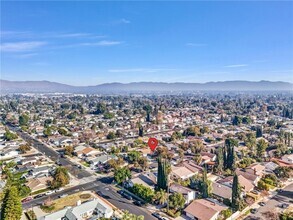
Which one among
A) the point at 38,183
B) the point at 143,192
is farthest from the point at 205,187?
the point at 38,183

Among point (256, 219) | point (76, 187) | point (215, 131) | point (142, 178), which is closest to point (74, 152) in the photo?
point (76, 187)

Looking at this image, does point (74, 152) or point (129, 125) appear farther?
point (129, 125)

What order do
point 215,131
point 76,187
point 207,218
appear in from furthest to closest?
point 215,131
point 76,187
point 207,218

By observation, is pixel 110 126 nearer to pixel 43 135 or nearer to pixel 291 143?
pixel 43 135

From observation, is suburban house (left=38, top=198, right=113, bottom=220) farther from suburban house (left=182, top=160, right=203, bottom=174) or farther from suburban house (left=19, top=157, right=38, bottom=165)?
suburban house (left=19, top=157, right=38, bottom=165)

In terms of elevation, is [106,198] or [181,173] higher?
[181,173]

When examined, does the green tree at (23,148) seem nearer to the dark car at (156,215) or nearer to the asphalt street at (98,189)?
the asphalt street at (98,189)

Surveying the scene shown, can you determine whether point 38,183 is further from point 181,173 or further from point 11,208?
point 181,173
